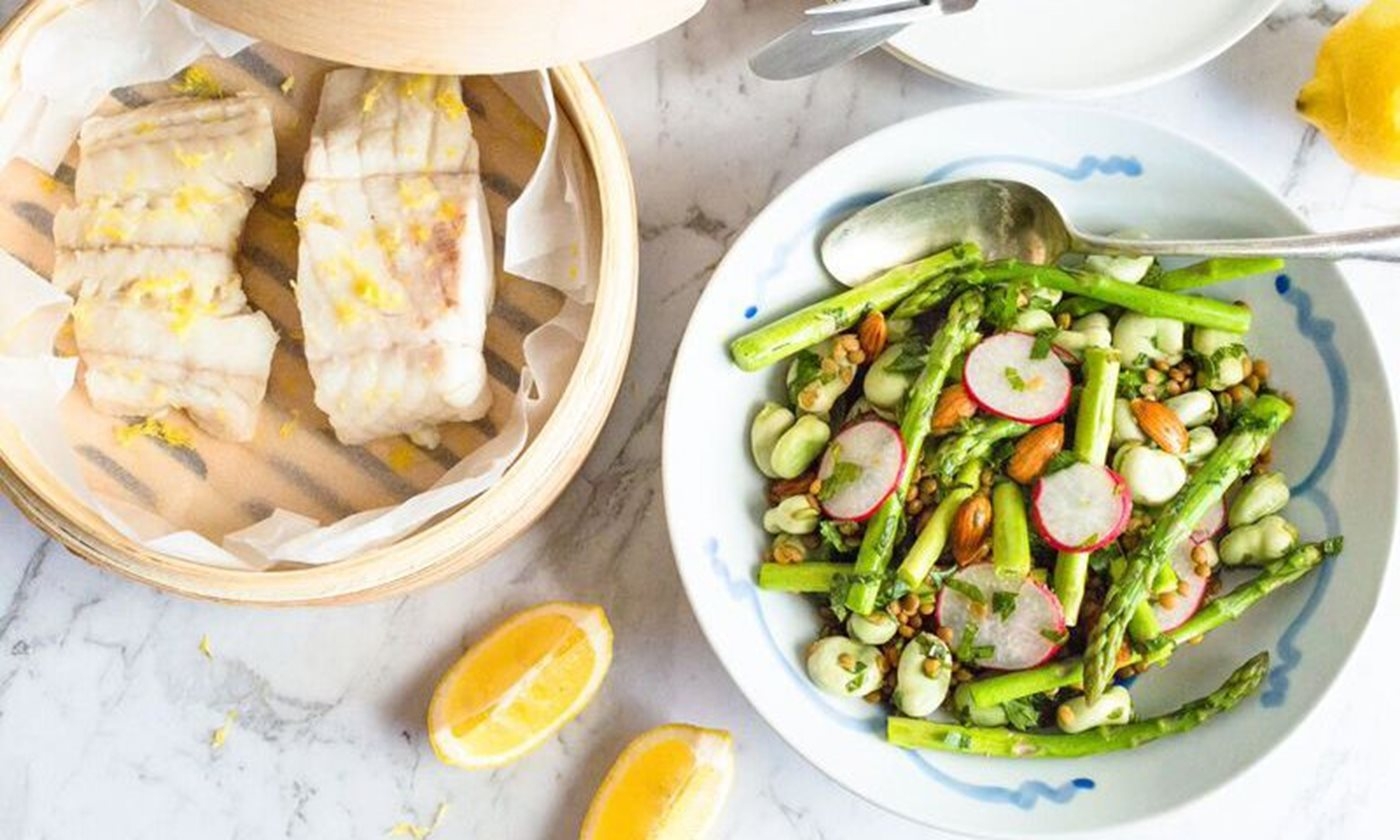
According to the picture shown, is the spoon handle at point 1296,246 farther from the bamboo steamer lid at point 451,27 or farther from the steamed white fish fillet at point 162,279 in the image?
the steamed white fish fillet at point 162,279

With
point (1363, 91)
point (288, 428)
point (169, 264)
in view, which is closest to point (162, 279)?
point (169, 264)

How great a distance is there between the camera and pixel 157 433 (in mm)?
2059

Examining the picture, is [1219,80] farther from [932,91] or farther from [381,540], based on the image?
[381,540]

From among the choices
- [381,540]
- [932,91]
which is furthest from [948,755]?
[932,91]

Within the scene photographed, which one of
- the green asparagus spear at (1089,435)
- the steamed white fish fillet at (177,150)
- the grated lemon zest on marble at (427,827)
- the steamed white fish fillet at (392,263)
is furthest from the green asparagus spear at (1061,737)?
the steamed white fish fillet at (177,150)

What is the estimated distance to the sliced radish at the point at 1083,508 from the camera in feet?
6.08

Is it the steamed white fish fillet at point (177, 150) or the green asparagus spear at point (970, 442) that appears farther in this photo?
the steamed white fish fillet at point (177, 150)

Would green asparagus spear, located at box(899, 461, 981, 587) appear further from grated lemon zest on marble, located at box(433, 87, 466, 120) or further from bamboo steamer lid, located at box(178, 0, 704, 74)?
grated lemon zest on marble, located at box(433, 87, 466, 120)

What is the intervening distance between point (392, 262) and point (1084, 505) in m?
0.88

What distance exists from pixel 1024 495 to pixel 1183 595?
0.22 m

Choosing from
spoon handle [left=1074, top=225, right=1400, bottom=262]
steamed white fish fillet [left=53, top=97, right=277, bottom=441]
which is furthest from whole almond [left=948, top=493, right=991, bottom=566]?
steamed white fish fillet [left=53, top=97, right=277, bottom=441]

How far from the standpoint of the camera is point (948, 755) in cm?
194

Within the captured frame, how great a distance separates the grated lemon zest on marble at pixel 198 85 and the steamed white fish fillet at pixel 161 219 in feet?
0.54

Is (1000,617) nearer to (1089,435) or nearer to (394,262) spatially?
(1089,435)
